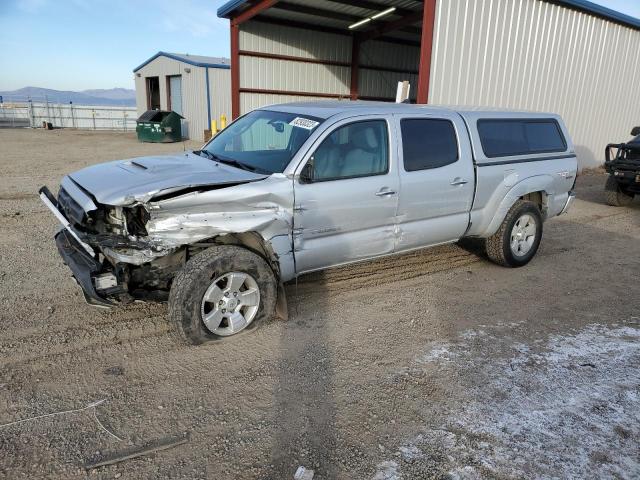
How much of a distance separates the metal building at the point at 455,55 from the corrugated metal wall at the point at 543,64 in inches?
1.2

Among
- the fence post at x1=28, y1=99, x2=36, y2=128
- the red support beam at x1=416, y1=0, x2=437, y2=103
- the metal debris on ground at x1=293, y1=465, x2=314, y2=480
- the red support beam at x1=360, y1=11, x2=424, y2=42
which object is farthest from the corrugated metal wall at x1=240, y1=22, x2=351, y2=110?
the fence post at x1=28, y1=99, x2=36, y2=128

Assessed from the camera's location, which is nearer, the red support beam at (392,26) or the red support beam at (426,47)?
the red support beam at (426,47)

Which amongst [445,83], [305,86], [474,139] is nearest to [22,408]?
[474,139]

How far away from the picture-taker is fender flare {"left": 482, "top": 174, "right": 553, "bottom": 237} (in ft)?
18.4

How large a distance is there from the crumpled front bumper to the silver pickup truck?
13 millimetres

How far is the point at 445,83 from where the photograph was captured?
9.99 m

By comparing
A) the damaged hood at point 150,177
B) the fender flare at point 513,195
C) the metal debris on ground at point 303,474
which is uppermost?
the damaged hood at point 150,177

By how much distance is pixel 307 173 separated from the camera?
4094mm

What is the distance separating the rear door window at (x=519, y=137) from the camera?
5461 mm

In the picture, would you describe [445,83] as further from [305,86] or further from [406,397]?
[406,397]

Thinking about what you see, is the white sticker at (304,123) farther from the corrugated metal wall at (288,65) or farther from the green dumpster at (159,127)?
the green dumpster at (159,127)

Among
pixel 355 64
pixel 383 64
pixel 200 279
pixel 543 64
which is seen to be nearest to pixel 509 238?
pixel 200 279

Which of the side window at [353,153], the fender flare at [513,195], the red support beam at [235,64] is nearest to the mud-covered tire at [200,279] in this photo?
the side window at [353,153]

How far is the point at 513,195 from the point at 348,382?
3.31m
